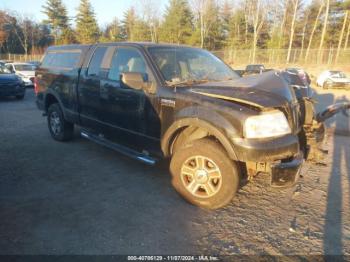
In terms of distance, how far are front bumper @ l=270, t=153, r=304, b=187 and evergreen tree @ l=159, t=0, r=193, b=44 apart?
46.7m

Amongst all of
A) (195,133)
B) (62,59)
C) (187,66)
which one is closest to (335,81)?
(187,66)

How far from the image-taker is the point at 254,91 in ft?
11.0

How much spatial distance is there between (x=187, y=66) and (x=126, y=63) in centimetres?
94

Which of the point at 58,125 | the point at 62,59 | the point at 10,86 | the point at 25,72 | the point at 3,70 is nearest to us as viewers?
the point at 62,59

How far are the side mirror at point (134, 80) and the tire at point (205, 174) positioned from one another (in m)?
1.06

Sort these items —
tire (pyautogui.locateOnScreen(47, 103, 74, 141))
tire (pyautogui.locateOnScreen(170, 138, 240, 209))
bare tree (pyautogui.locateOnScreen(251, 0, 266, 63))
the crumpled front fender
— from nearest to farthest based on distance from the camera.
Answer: tire (pyautogui.locateOnScreen(170, 138, 240, 209))
the crumpled front fender
tire (pyautogui.locateOnScreen(47, 103, 74, 141))
bare tree (pyautogui.locateOnScreen(251, 0, 266, 63))

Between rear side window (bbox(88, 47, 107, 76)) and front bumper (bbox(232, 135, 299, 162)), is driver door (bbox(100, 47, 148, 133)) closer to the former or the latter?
rear side window (bbox(88, 47, 107, 76))

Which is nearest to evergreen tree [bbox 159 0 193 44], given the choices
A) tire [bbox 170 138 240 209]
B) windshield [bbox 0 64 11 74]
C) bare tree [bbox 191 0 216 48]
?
bare tree [bbox 191 0 216 48]

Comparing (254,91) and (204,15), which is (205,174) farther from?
(204,15)

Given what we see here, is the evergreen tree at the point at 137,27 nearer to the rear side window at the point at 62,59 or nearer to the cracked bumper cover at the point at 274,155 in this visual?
the rear side window at the point at 62,59

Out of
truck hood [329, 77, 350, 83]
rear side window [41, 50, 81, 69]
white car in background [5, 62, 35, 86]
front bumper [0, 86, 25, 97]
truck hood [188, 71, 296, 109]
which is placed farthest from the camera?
truck hood [329, 77, 350, 83]

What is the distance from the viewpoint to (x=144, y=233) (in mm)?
3086

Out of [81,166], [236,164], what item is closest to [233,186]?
[236,164]

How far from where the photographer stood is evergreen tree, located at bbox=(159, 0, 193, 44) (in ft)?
155
